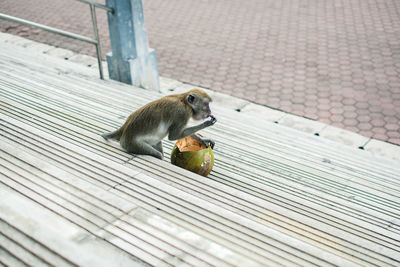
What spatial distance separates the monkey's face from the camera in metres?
3.29

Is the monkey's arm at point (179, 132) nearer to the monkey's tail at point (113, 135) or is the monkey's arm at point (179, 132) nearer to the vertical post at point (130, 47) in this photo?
the monkey's tail at point (113, 135)

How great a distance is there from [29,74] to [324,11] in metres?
7.72

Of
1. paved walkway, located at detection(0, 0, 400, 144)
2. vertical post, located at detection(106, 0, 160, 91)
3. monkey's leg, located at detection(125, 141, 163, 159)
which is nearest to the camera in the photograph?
monkey's leg, located at detection(125, 141, 163, 159)

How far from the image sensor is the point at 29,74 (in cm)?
492

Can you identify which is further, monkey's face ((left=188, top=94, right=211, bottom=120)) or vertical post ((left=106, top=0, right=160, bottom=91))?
vertical post ((left=106, top=0, right=160, bottom=91))

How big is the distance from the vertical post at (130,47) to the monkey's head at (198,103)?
8.08 feet

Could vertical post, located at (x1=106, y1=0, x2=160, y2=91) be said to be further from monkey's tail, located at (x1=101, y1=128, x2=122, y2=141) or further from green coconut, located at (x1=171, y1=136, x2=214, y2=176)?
green coconut, located at (x1=171, y1=136, x2=214, y2=176)

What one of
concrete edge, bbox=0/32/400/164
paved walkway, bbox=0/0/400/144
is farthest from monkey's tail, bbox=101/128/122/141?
paved walkway, bbox=0/0/400/144

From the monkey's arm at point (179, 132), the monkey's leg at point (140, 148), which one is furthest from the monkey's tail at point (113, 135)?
the monkey's arm at point (179, 132)

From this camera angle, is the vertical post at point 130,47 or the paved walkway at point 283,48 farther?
the paved walkway at point 283,48

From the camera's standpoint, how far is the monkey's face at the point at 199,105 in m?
3.29

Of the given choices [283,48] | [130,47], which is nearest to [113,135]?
[130,47]

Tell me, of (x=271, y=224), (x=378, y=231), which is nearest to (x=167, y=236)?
(x=271, y=224)

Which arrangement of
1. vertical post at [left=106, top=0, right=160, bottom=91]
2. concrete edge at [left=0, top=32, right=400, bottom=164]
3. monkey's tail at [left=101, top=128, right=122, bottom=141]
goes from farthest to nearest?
concrete edge at [left=0, top=32, right=400, bottom=164], vertical post at [left=106, top=0, right=160, bottom=91], monkey's tail at [left=101, top=128, right=122, bottom=141]
